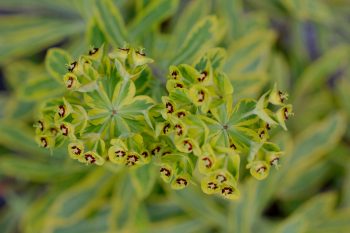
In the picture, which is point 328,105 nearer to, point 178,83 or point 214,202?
point 214,202

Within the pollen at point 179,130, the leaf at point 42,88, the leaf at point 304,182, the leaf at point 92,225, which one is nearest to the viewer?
the pollen at point 179,130

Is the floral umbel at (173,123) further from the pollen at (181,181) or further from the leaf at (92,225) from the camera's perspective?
the leaf at (92,225)

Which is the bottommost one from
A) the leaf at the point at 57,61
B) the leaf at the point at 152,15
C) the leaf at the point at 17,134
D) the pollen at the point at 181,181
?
the pollen at the point at 181,181

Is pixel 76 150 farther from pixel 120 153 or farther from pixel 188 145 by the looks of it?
pixel 188 145

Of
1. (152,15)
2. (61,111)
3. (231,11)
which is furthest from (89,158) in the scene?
(231,11)

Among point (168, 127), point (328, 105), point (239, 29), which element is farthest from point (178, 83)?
point (328, 105)

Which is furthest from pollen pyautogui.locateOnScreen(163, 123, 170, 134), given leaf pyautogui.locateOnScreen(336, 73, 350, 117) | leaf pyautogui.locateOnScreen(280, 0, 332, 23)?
Answer: leaf pyautogui.locateOnScreen(336, 73, 350, 117)

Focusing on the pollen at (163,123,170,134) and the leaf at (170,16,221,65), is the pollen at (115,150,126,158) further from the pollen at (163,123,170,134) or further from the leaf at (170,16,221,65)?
the leaf at (170,16,221,65)

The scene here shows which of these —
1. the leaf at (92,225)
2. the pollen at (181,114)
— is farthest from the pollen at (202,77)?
the leaf at (92,225)
